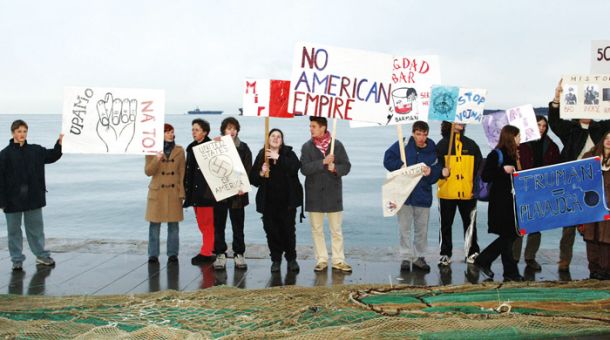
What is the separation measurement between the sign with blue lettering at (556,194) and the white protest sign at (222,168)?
10.1ft

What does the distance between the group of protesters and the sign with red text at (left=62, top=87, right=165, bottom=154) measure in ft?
1.02

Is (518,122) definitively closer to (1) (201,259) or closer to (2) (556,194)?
(2) (556,194)

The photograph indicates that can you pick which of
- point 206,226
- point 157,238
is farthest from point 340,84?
point 157,238

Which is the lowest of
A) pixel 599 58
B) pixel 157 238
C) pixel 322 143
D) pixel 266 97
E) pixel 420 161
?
pixel 157 238

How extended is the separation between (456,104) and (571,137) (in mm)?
1477

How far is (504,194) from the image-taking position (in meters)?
7.18

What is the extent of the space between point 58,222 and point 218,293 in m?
10.7

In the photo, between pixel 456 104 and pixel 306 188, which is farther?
pixel 456 104

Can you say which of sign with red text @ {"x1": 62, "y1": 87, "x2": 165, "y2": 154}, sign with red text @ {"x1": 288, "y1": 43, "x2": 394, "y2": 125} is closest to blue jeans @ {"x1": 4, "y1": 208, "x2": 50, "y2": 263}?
sign with red text @ {"x1": 62, "y1": 87, "x2": 165, "y2": 154}

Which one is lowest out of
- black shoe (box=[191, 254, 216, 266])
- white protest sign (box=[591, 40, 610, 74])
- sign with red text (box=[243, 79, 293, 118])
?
black shoe (box=[191, 254, 216, 266])

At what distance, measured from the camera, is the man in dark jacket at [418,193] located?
25.6 ft

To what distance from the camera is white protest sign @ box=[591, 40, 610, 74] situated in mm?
8023

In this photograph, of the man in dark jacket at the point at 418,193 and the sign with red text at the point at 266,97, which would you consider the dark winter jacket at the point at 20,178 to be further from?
the man in dark jacket at the point at 418,193

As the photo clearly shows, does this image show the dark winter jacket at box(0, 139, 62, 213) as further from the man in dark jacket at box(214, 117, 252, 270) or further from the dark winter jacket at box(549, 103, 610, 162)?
the dark winter jacket at box(549, 103, 610, 162)
